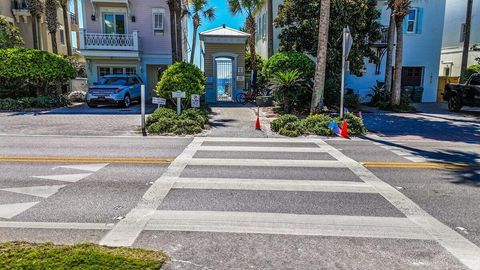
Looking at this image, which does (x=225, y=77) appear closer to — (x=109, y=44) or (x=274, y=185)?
(x=109, y=44)

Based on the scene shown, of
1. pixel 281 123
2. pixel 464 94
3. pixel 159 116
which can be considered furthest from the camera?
pixel 464 94

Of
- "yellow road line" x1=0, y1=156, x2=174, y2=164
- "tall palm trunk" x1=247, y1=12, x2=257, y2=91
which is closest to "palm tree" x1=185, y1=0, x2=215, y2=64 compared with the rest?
"tall palm trunk" x1=247, y1=12, x2=257, y2=91

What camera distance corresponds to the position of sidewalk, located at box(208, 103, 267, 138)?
12.6 metres

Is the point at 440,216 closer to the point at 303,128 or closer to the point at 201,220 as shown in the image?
the point at 201,220

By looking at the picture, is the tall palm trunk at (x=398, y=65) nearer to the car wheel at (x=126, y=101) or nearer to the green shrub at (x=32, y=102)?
the car wheel at (x=126, y=101)

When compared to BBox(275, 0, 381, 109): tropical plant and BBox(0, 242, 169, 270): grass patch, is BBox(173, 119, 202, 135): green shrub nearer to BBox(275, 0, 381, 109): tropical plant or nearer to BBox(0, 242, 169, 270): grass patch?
BBox(275, 0, 381, 109): tropical plant

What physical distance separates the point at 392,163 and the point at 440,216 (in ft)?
10.5

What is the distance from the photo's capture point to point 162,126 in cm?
1276

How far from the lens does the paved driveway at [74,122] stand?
12.8 m

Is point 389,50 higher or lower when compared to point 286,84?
higher

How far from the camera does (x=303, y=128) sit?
12656 mm

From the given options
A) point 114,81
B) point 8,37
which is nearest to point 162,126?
point 114,81

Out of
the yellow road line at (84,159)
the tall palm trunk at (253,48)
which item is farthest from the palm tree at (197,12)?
the yellow road line at (84,159)

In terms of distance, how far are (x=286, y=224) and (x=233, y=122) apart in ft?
34.4
